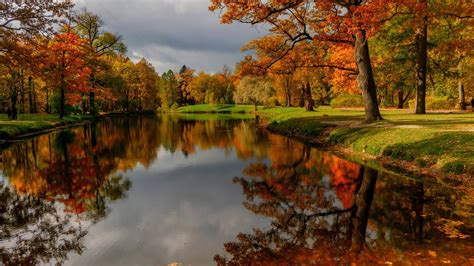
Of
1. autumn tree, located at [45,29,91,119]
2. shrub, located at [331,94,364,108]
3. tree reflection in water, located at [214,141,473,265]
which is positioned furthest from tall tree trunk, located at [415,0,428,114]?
autumn tree, located at [45,29,91,119]

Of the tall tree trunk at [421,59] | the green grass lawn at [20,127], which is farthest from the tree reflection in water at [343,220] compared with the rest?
the green grass lawn at [20,127]

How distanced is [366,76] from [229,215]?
17587 millimetres

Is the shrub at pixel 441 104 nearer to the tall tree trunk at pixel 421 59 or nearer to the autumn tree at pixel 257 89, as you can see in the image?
the tall tree trunk at pixel 421 59

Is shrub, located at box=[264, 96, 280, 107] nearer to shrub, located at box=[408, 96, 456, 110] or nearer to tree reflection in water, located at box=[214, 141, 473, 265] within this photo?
shrub, located at box=[408, 96, 456, 110]

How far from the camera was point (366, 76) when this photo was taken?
24000 millimetres

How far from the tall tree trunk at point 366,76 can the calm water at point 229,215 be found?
8.07 meters

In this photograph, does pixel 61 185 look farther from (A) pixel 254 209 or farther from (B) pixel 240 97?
(B) pixel 240 97

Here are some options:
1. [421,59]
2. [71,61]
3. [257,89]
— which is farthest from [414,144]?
[257,89]

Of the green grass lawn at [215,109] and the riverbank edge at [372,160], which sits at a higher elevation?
the green grass lawn at [215,109]

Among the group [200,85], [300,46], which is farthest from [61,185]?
[200,85]

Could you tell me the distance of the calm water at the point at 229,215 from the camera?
7566 millimetres

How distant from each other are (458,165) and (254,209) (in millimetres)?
7939

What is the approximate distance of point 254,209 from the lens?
10797mm

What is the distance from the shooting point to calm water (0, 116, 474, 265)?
24.8ft
